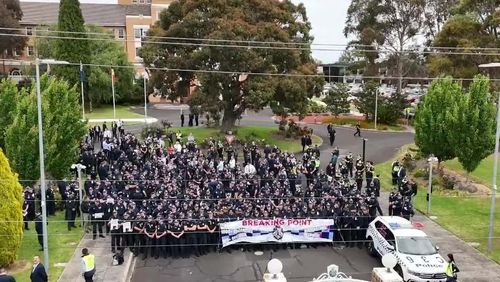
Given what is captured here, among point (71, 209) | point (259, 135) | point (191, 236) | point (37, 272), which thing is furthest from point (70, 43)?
point (37, 272)

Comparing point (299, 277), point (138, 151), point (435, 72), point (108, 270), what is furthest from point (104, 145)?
point (435, 72)

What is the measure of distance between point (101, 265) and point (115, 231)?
50.3 inches

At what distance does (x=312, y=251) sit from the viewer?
63.5 feet

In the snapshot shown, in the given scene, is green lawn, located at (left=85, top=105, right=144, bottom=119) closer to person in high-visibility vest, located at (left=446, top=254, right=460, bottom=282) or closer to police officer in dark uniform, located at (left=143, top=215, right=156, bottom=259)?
police officer in dark uniform, located at (left=143, top=215, right=156, bottom=259)

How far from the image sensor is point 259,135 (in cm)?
4047

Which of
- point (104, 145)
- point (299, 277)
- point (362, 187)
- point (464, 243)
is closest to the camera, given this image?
point (299, 277)

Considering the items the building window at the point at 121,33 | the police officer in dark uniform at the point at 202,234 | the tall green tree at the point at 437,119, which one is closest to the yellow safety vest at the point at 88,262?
the police officer in dark uniform at the point at 202,234

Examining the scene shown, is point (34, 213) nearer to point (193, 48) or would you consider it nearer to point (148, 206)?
point (148, 206)

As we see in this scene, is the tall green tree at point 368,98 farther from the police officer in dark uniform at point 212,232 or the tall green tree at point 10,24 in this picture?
Answer: the tall green tree at point 10,24

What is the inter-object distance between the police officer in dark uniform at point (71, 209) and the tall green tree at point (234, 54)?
15.0m

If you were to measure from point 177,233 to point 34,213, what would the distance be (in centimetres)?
633

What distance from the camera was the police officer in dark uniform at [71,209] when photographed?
20.5m

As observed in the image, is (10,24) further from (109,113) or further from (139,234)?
(139,234)

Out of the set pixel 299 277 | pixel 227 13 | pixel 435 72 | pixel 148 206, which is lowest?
pixel 299 277
